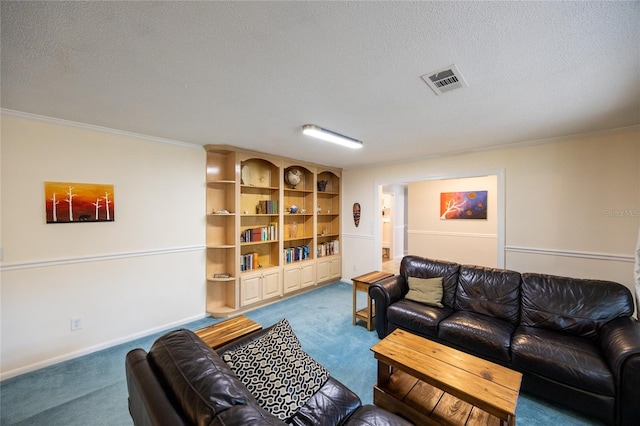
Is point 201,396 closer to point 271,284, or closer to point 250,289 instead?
point 250,289

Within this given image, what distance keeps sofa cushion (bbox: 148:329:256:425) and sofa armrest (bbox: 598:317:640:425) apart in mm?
2396

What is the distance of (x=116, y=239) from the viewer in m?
2.87

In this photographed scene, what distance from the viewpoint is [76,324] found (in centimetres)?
262

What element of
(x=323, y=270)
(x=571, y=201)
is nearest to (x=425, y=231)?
(x=323, y=270)

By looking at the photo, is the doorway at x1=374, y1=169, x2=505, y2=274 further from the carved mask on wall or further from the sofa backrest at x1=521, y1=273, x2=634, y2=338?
the sofa backrest at x1=521, y1=273, x2=634, y2=338

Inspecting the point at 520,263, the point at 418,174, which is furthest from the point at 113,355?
the point at 520,263

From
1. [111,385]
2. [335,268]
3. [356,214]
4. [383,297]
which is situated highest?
[356,214]

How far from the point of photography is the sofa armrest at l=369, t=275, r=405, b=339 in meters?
2.92

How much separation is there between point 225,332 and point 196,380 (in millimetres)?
1017

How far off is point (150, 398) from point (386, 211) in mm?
7332

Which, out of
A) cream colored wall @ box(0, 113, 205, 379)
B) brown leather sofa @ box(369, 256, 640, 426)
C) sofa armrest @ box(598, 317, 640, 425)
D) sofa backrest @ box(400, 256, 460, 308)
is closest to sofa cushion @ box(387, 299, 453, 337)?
brown leather sofa @ box(369, 256, 640, 426)

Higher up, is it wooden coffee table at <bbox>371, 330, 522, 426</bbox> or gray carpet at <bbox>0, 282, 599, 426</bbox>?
wooden coffee table at <bbox>371, 330, 522, 426</bbox>

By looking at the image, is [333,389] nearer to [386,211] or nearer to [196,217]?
[196,217]

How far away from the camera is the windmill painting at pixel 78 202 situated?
2.48 m
